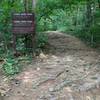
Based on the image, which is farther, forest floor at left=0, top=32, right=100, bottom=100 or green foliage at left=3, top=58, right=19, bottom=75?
green foliage at left=3, top=58, right=19, bottom=75

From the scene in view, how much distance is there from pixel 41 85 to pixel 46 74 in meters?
0.71

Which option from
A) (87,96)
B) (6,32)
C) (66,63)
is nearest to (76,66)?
(66,63)

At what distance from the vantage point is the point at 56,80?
6.39m

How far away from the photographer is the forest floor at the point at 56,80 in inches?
221

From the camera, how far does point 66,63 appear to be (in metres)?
7.80

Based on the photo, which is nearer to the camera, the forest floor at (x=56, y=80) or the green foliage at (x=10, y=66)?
the forest floor at (x=56, y=80)

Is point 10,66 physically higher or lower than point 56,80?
higher

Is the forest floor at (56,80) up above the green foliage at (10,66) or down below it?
below

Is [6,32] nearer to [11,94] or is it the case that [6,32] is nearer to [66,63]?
[66,63]

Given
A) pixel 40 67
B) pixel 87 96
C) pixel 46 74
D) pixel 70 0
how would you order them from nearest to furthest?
1. pixel 87 96
2. pixel 46 74
3. pixel 40 67
4. pixel 70 0

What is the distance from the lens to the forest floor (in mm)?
5609

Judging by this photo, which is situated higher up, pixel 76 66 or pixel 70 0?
pixel 70 0

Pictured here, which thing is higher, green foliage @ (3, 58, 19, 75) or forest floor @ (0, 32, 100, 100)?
green foliage @ (3, 58, 19, 75)

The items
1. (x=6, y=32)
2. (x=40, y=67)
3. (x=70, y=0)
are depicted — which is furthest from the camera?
(x=70, y=0)
